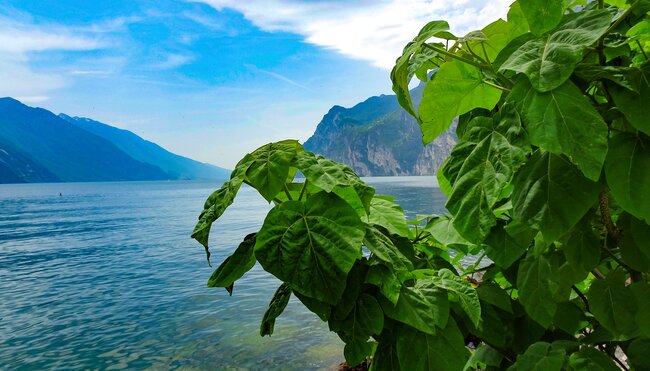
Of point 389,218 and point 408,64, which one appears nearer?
point 408,64

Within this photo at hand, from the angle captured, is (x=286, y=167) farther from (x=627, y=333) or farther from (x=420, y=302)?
(x=627, y=333)

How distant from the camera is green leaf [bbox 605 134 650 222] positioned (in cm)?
87

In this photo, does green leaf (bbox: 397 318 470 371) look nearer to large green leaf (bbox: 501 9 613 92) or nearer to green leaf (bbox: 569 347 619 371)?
green leaf (bbox: 569 347 619 371)

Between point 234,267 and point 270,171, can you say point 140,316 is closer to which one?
point 234,267

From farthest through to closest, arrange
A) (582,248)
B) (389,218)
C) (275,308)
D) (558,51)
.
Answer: (389,218) < (275,308) < (582,248) < (558,51)

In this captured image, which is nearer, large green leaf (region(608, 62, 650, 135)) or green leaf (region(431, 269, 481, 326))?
large green leaf (region(608, 62, 650, 135))

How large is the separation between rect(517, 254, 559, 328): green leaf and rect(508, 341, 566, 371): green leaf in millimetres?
76

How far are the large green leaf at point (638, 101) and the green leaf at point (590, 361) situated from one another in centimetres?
75

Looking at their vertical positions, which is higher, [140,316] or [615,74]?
[615,74]

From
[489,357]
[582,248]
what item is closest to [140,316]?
[489,357]

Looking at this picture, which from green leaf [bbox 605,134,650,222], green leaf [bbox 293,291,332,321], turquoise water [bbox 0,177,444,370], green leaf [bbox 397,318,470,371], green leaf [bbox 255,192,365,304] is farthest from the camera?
turquoise water [bbox 0,177,444,370]

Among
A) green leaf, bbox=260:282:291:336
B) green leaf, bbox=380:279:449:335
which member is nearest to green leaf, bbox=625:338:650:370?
green leaf, bbox=380:279:449:335

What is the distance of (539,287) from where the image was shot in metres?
1.35

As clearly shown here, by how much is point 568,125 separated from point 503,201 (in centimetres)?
81
